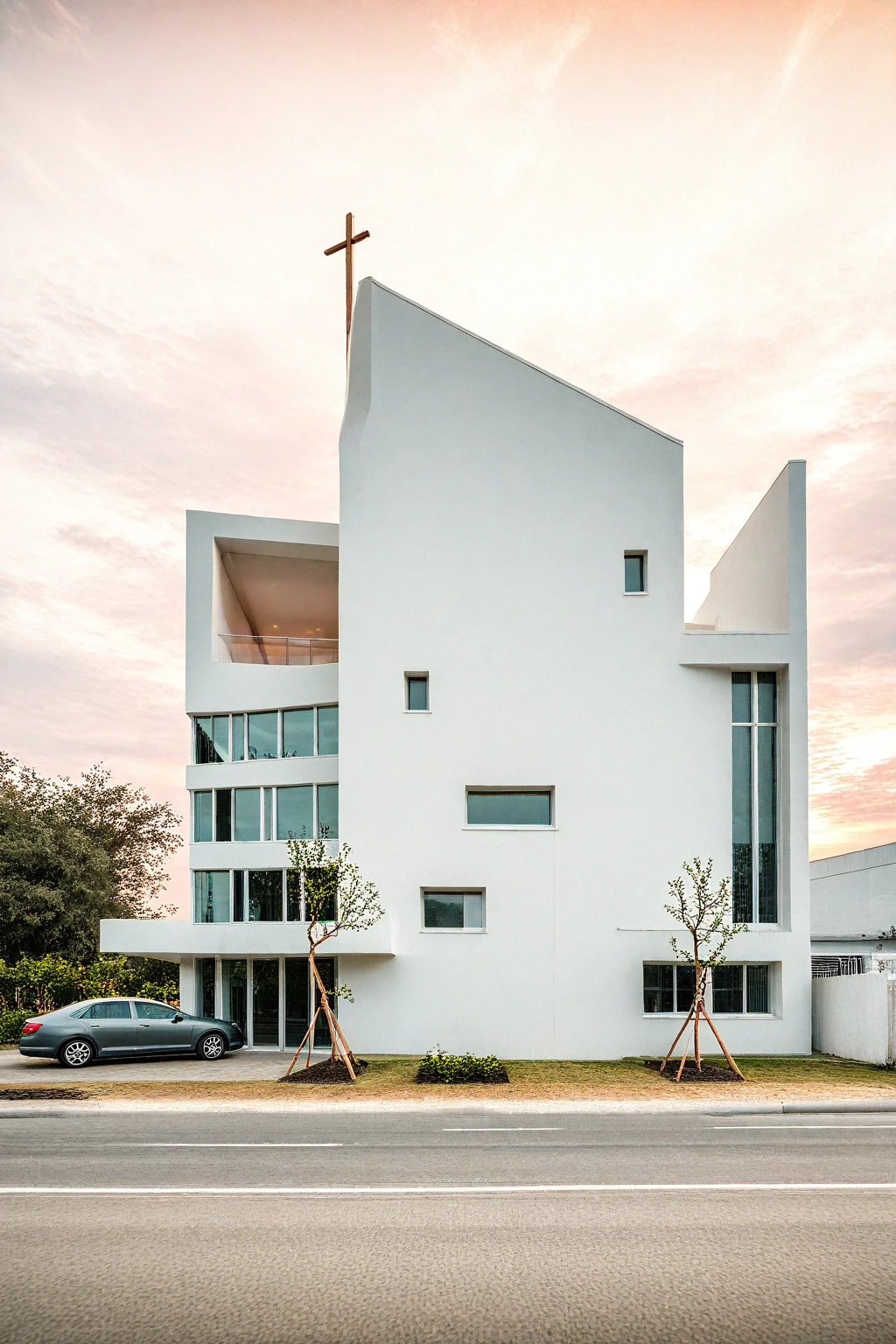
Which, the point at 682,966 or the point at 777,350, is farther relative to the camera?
the point at 777,350

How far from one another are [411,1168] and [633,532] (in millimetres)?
16081

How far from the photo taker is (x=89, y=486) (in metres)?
29.0

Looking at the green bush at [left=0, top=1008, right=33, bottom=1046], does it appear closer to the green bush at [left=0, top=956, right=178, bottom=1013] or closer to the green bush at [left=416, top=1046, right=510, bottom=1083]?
the green bush at [left=0, top=956, right=178, bottom=1013]

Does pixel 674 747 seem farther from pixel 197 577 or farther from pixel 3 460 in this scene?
pixel 3 460

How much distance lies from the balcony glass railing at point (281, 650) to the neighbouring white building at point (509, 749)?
0.74 meters

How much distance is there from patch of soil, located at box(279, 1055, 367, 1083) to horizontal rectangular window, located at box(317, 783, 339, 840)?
590cm

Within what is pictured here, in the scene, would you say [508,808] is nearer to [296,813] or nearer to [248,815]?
[296,813]

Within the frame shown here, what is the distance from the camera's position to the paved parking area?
60.1 ft

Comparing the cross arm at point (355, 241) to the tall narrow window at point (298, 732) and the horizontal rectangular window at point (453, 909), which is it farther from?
the horizontal rectangular window at point (453, 909)

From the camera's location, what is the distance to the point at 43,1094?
1617 centimetres

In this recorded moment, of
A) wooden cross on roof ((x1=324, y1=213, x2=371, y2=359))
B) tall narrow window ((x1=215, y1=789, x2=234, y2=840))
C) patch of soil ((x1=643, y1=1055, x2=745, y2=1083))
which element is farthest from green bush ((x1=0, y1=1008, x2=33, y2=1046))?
wooden cross on roof ((x1=324, y1=213, x2=371, y2=359))

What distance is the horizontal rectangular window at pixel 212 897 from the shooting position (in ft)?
79.0

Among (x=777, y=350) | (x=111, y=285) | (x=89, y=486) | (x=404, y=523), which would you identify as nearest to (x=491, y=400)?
(x=404, y=523)

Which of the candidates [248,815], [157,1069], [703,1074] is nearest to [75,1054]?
[157,1069]
